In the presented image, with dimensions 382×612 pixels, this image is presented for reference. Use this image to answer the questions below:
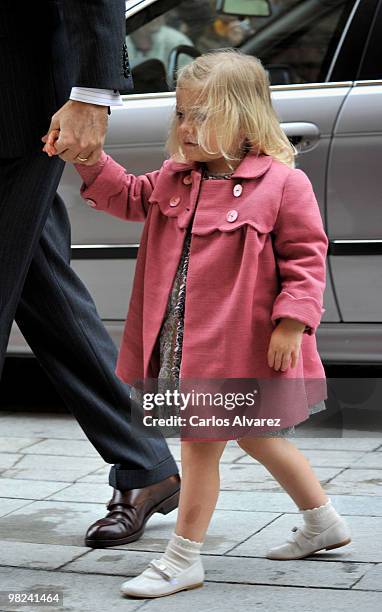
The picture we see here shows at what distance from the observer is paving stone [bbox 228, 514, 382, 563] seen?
3373 mm

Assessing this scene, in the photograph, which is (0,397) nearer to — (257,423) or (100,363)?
(100,363)

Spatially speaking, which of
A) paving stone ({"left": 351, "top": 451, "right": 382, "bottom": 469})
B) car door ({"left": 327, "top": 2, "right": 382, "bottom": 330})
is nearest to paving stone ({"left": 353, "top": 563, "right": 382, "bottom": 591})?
paving stone ({"left": 351, "top": 451, "right": 382, "bottom": 469})

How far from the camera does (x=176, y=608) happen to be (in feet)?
9.96

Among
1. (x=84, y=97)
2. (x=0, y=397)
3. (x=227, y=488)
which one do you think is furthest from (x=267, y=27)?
(x=84, y=97)

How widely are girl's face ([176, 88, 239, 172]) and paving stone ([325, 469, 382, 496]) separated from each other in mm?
1284

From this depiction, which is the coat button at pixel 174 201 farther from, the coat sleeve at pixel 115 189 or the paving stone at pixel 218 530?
the paving stone at pixel 218 530

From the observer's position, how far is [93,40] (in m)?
3.09

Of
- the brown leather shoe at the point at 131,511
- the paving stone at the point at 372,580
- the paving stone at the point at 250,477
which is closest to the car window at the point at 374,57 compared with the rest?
the paving stone at the point at 250,477

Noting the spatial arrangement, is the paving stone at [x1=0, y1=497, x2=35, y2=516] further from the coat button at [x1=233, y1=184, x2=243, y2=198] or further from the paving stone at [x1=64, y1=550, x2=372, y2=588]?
the coat button at [x1=233, y1=184, x2=243, y2=198]

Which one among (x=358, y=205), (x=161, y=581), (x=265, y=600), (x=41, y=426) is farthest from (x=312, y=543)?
(x=41, y=426)

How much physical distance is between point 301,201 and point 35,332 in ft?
2.92

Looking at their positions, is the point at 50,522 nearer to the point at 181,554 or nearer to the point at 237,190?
the point at 181,554

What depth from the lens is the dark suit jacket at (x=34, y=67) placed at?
3.20 meters

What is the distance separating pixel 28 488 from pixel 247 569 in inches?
44.0
